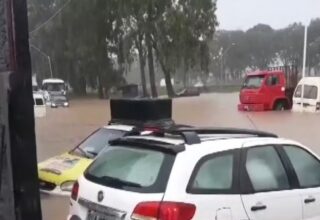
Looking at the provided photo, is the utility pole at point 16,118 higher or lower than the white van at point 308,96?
higher

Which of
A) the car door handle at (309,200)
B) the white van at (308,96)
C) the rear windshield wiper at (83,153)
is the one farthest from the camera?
the white van at (308,96)

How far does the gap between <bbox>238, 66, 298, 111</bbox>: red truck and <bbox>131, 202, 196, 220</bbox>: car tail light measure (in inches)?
1044

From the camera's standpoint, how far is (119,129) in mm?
9641

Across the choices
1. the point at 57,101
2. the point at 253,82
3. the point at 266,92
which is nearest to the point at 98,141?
the point at 266,92

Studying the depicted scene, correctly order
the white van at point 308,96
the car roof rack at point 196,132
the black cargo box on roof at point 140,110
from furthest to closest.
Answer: the white van at point 308,96
the black cargo box on roof at point 140,110
the car roof rack at point 196,132

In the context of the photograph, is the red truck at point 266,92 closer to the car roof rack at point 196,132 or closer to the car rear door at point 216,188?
the car roof rack at point 196,132

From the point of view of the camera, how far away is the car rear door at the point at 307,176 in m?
5.51

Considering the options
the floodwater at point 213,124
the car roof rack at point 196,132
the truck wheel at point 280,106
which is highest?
the car roof rack at point 196,132

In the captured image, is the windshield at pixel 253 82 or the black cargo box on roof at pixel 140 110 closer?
the black cargo box on roof at pixel 140 110

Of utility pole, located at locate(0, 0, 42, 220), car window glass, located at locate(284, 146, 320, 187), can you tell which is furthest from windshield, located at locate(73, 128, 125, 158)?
utility pole, located at locate(0, 0, 42, 220)

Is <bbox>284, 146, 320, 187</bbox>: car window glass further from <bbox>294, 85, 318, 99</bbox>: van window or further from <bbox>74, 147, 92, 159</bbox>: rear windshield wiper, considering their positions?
<bbox>294, 85, 318, 99</bbox>: van window

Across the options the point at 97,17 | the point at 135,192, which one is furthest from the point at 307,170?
the point at 97,17

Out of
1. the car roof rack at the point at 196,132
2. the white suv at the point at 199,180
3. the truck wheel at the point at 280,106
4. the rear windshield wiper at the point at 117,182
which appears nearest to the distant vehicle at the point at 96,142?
the car roof rack at the point at 196,132

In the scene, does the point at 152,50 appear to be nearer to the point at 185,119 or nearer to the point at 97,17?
the point at 97,17
